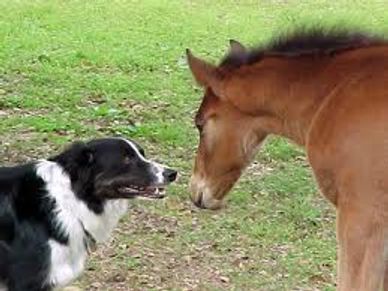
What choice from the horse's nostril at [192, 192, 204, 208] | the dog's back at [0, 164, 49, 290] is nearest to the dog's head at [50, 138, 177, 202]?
the dog's back at [0, 164, 49, 290]

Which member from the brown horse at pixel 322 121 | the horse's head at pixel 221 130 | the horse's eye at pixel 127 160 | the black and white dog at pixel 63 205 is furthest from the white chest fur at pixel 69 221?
the horse's head at pixel 221 130

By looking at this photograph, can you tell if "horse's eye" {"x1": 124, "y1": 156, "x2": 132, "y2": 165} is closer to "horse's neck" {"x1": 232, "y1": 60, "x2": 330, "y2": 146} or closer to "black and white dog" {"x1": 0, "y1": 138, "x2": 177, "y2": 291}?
"black and white dog" {"x1": 0, "y1": 138, "x2": 177, "y2": 291}

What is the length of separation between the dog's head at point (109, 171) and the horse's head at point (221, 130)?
0.54 m

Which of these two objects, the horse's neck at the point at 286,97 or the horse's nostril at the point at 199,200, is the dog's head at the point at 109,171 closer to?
the horse's nostril at the point at 199,200

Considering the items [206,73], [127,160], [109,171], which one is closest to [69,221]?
[109,171]

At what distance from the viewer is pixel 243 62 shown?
481 centimetres

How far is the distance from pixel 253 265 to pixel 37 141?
8.96 feet

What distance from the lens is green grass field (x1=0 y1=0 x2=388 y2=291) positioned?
5.95m

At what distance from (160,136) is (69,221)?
3082mm

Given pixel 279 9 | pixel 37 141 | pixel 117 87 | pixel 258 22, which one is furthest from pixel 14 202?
pixel 279 9

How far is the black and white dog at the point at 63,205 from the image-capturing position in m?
5.18

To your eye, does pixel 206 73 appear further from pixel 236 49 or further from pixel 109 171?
pixel 109 171

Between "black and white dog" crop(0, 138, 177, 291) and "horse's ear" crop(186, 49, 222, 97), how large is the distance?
0.79 metres

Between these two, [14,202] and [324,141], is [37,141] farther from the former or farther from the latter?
[324,141]
